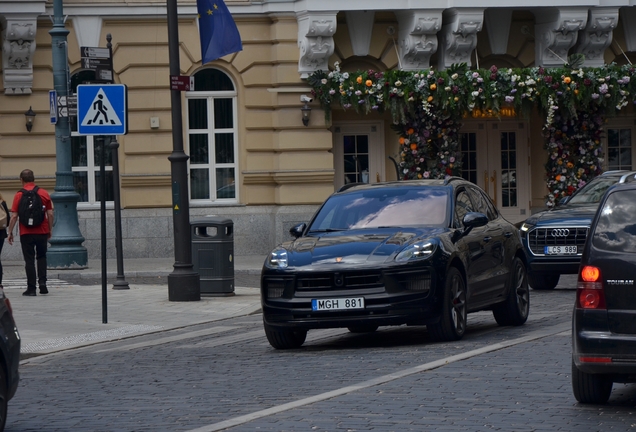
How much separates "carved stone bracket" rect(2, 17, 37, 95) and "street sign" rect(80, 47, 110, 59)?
22.9 feet

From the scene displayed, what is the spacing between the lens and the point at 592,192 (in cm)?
2002

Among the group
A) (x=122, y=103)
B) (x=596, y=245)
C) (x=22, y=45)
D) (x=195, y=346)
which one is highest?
(x=22, y=45)

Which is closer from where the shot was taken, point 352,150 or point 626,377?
point 626,377

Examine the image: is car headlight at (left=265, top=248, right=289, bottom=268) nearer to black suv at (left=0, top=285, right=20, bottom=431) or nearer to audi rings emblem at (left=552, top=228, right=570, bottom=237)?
black suv at (left=0, top=285, right=20, bottom=431)

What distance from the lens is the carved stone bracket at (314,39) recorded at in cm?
2658

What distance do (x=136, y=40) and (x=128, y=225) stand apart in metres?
3.66

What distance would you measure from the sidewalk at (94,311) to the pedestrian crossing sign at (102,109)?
7.25 ft

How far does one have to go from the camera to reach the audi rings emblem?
18.6m

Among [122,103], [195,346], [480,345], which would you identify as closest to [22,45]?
[122,103]

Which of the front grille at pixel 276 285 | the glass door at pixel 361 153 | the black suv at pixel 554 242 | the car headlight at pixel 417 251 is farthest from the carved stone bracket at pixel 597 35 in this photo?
the front grille at pixel 276 285

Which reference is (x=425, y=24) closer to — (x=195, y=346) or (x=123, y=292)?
(x=123, y=292)

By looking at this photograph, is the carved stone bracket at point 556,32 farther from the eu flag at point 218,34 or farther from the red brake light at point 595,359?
the red brake light at point 595,359

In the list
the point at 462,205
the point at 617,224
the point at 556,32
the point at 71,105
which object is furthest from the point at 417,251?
the point at 556,32

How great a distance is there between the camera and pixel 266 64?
27.4m
